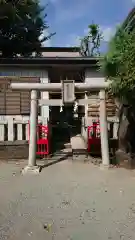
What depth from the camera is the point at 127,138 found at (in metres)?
8.95

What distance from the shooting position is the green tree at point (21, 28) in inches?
623

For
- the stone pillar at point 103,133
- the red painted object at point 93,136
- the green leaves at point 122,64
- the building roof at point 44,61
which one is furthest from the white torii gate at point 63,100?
the building roof at point 44,61

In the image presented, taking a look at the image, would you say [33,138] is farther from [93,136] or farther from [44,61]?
[44,61]

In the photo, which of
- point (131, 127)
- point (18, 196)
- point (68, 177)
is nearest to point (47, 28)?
point (131, 127)

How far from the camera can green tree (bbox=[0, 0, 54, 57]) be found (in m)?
15.8

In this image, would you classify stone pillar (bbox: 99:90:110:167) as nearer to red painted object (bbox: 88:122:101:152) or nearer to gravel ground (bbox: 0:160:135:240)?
gravel ground (bbox: 0:160:135:240)

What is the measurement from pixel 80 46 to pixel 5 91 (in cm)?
1372

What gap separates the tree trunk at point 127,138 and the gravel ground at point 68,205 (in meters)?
0.53

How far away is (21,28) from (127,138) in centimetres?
1188

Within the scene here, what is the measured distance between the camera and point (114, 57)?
718 cm

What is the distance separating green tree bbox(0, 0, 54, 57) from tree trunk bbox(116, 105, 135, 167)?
31.8ft

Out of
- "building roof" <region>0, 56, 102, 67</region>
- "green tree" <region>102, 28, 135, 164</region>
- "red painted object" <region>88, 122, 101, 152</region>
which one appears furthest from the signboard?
"building roof" <region>0, 56, 102, 67</region>

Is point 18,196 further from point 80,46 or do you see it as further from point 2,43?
point 80,46

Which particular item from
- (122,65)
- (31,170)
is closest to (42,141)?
(31,170)
